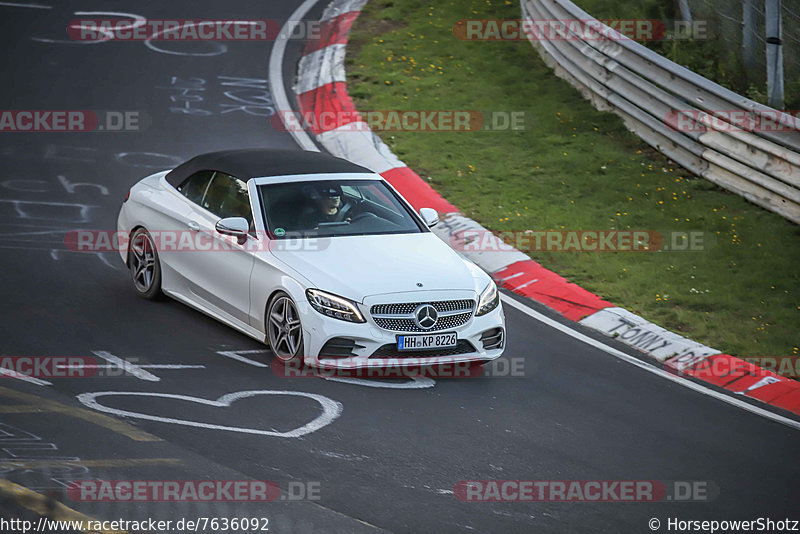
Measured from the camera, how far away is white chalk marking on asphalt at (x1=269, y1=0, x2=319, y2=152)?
607 inches

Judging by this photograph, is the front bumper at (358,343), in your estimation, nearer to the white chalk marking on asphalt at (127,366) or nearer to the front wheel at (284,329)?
the front wheel at (284,329)

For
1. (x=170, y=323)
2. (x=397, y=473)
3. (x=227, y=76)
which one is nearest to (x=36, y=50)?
(x=227, y=76)

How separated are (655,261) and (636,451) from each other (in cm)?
468

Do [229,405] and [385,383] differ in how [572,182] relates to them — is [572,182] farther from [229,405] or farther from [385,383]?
[229,405]

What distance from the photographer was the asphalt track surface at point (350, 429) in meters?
6.53

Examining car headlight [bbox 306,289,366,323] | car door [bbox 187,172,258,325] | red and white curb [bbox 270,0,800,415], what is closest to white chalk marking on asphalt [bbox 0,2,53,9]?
red and white curb [bbox 270,0,800,415]

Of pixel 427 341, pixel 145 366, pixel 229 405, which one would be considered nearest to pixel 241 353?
pixel 145 366

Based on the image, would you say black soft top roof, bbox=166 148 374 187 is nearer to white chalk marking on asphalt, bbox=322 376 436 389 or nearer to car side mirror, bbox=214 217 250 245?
car side mirror, bbox=214 217 250 245

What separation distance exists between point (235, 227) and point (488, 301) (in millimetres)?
2238

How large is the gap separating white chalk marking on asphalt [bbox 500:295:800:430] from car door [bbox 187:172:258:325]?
119 inches

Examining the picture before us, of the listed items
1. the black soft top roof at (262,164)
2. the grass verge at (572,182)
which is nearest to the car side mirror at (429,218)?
the black soft top roof at (262,164)

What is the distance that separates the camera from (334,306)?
28.1 ft

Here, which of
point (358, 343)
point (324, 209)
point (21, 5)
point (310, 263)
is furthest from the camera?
point (21, 5)

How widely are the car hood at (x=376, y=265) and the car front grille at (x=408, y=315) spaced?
0.13 m
